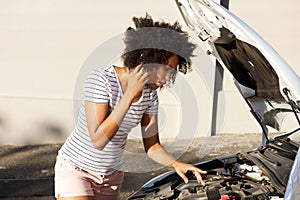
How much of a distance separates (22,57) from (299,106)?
564 cm

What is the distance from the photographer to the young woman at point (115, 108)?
363 centimetres

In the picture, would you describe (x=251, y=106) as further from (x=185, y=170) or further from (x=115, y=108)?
(x=115, y=108)

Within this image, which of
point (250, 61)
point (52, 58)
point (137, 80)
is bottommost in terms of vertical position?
point (52, 58)

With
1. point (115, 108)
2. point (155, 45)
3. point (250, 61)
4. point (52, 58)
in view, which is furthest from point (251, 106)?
point (52, 58)

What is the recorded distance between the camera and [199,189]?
3771 millimetres

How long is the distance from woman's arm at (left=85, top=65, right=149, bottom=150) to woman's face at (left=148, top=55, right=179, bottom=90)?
72mm

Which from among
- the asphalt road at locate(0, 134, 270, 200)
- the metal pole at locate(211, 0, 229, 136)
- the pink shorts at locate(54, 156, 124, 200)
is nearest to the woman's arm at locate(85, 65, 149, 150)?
the pink shorts at locate(54, 156, 124, 200)

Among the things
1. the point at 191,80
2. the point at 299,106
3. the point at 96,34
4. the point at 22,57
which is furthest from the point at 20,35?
the point at 299,106

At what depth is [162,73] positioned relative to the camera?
143 inches

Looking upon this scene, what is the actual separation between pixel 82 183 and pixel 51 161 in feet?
13.6

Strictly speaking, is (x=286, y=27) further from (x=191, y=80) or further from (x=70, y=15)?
(x=70, y=15)

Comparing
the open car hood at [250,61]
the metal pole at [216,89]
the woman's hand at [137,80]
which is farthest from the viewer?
the metal pole at [216,89]

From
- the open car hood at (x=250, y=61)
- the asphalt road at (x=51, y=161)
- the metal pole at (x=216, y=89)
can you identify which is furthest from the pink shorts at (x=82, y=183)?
the metal pole at (x=216, y=89)

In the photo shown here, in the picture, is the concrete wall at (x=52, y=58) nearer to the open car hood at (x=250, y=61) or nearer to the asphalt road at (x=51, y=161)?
the asphalt road at (x=51, y=161)
